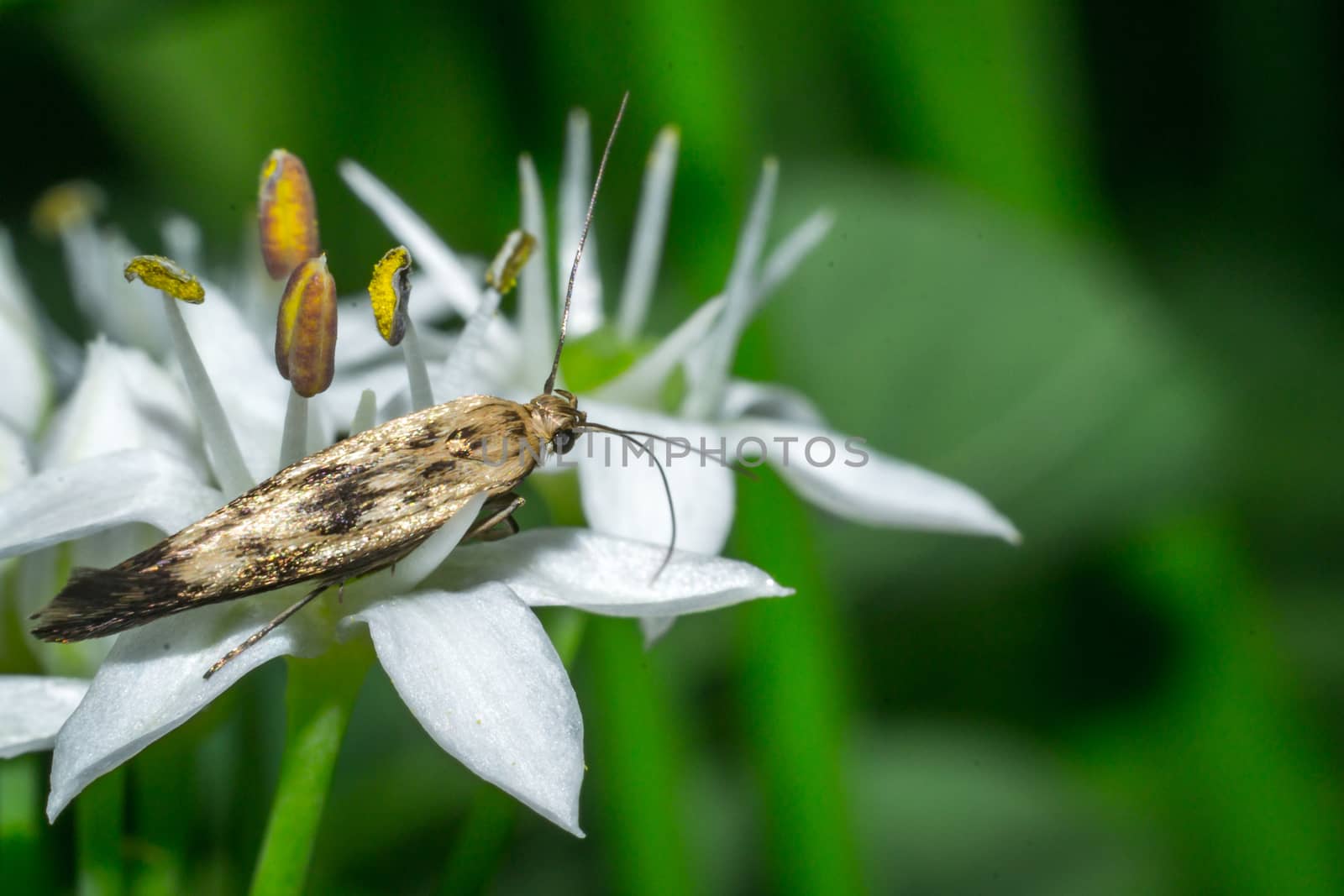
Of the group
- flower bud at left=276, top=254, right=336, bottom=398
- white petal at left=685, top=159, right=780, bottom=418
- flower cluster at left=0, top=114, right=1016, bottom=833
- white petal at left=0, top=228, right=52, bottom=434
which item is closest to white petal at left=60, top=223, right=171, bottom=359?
flower cluster at left=0, top=114, right=1016, bottom=833

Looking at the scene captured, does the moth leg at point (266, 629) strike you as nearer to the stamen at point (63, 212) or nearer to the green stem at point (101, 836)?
the green stem at point (101, 836)

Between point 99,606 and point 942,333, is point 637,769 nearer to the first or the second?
point 99,606

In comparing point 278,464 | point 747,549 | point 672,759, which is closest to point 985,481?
point 747,549

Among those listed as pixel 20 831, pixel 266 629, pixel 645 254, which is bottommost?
pixel 20 831

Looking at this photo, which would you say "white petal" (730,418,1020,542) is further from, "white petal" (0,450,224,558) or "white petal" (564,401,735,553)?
"white petal" (0,450,224,558)

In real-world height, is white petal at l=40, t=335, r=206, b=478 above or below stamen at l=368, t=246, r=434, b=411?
below

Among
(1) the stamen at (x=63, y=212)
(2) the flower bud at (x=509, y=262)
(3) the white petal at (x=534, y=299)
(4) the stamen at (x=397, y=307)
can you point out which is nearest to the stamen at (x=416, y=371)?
(4) the stamen at (x=397, y=307)

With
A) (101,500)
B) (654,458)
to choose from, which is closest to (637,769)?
(654,458)
